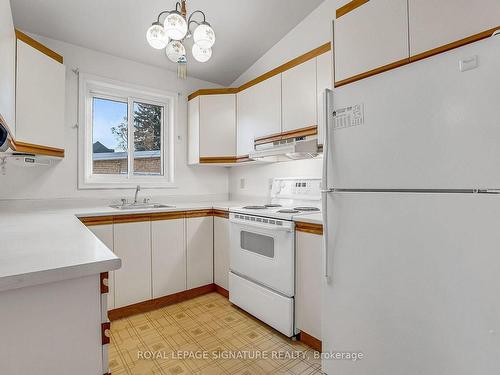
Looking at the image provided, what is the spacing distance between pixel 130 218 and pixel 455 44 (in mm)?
2334

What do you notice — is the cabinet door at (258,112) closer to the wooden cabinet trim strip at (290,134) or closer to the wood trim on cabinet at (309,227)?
the wooden cabinet trim strip at (290,134)

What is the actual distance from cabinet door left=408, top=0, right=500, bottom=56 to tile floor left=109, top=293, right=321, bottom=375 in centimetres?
184

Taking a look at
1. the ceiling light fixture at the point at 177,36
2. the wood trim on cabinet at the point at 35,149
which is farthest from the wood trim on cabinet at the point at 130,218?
the ceiling light fixture at the point at 177,36

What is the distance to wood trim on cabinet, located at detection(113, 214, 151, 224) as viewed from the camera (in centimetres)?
222

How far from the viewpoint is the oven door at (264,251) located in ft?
6.19

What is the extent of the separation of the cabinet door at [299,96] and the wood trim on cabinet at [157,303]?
175cm

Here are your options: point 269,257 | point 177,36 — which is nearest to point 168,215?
point 269,257

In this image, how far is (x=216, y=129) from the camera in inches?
117

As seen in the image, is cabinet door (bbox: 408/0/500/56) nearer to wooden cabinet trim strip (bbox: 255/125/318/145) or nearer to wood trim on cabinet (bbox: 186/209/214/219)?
wooden cabinet trim strip (bbox: 255/125/318/145)

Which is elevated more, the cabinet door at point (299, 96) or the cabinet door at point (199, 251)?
the cabinet door at point (299, 96)

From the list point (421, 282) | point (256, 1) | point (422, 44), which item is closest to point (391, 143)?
point (422, 44)

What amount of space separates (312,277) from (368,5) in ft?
5.13

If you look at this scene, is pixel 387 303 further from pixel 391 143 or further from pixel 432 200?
pixel 391 143

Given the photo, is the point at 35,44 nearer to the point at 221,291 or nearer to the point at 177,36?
the point at 177,36
